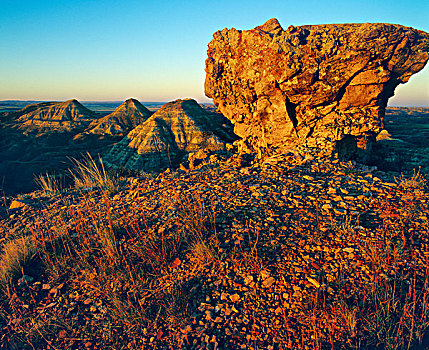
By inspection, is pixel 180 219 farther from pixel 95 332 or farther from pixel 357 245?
pixel 357 245

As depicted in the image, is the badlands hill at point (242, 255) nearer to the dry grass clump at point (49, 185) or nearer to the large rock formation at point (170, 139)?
the dry grass clump at point (49, 185)

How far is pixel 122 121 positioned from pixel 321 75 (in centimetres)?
1545

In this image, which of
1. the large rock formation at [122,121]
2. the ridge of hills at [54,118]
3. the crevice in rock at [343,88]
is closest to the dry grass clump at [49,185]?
the large rock formation at [122,121]

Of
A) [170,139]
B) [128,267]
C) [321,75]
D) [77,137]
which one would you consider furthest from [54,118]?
[128,267]

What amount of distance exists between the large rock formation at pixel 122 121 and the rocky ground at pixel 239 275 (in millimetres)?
13825

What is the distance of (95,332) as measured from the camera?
216cm

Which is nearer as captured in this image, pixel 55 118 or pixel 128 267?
pixel 128 267

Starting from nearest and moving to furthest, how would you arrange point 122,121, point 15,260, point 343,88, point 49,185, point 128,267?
point 128,267, point 15,260, point 49,185, point 343,88, point 122,121

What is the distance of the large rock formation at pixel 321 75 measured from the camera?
20.9 feet

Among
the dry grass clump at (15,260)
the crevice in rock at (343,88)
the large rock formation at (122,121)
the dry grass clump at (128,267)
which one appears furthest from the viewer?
the large rock formation at (122,121)

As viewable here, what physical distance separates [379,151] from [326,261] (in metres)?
8.87

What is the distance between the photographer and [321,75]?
22.5 feet

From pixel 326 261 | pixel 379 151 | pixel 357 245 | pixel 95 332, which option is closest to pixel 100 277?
pixel 95 332

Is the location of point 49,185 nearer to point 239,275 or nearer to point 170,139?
point 170,139
